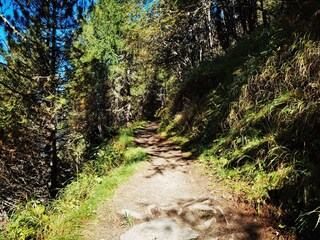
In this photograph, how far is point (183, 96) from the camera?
37.4 feet

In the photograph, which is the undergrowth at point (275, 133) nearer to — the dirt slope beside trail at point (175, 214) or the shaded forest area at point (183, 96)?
the shaded forest area at point (183, 96)

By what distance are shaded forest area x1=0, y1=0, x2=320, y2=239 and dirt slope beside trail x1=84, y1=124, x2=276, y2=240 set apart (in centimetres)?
36

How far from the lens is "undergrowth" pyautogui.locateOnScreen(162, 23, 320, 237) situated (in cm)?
374

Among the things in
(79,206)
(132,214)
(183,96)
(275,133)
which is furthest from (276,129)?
(183,96)

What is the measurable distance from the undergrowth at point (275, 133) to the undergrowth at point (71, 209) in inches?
82.3

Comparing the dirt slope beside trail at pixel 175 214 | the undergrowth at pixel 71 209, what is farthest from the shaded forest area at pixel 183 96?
the undergrowth at pixel 71 209

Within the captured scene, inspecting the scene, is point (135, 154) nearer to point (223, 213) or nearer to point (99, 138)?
point (223, 213)

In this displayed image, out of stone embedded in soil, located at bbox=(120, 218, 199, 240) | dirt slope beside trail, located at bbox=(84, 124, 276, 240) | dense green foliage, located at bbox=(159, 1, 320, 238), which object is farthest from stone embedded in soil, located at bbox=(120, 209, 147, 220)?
dense green foliage, located at bbox=(159, 1, 320, 238)

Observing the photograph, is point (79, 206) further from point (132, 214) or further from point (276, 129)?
point (276, 129)

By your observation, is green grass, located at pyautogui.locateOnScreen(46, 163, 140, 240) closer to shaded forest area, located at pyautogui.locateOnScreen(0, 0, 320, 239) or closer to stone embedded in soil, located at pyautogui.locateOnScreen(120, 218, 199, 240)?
stone embedded in soil, located at pyautogui.locateOnScreen(120, 218, 199, 240)

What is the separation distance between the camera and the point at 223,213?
3986 mm

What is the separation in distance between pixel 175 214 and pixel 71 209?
5.98 feet

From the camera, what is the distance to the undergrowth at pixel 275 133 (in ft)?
12.3

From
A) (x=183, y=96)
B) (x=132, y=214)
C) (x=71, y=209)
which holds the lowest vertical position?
(x=132, y=214)
